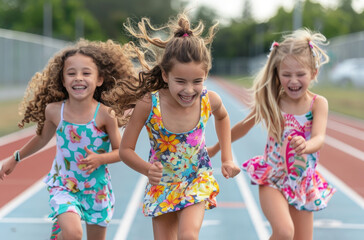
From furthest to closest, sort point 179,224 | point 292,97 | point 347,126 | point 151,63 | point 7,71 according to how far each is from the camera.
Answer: point 7,71
point 347,126
point 292,97
point 151,63
point 179,224

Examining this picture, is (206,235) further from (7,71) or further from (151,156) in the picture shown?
(7,71)

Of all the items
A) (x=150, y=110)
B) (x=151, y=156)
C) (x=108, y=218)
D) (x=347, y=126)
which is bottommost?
(x=347, y=126)

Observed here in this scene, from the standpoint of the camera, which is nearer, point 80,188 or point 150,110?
point 150,110

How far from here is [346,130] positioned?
1611 cm

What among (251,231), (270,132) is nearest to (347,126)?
(251,231)

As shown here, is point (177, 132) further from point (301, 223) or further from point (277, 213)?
point (301, 223)

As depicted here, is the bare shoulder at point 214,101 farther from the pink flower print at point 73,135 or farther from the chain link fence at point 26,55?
the chain link fence at point 26,55

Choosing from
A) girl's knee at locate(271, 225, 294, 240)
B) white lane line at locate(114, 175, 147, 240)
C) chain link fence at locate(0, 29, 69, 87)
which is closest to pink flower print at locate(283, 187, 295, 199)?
girl's knee at locate(271, 225, 294, 240)

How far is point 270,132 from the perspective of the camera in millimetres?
4441

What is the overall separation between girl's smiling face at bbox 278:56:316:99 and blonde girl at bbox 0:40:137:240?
1.06m

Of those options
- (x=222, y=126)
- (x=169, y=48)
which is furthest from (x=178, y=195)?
(x=169, y=48)

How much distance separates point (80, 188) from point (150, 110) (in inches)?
31.8

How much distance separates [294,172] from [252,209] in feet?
9.39

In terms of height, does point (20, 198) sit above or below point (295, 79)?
below
